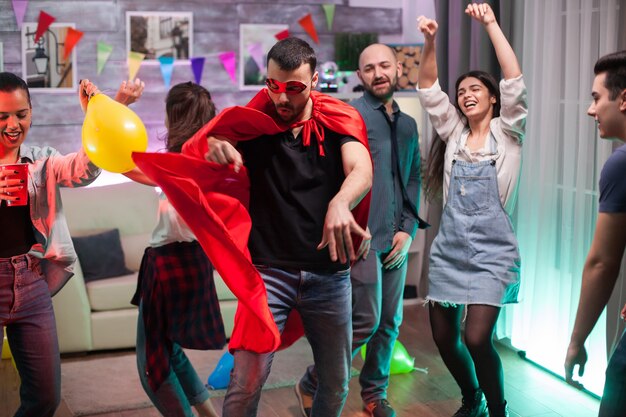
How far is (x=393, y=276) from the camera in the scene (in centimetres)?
362

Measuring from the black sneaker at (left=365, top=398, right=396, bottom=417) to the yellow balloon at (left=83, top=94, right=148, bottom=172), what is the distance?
1683mm

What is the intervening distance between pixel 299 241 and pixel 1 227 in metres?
0.97

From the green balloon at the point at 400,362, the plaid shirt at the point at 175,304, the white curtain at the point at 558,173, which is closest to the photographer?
the plaid shirt at the point at 175,304

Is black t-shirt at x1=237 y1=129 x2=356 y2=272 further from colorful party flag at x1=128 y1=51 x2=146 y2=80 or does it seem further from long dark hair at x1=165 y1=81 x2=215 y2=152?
colorful party flag at x1=128 y1=51 x2=146 y2=80

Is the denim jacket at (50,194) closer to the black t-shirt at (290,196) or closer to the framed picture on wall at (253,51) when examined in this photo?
the black t-shirt at (290,196)

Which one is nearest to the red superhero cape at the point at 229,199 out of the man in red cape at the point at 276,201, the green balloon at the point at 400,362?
the man in red cape at the point at 276,201

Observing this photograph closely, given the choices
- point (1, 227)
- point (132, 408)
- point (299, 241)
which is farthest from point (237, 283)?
point (132, 408)

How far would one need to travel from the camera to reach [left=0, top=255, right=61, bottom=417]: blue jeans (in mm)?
2684

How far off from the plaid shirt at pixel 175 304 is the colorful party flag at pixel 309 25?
10.2ft

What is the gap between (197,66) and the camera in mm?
5625

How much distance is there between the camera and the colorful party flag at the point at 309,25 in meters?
5.88

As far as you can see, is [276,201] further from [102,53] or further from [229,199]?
[102,53]

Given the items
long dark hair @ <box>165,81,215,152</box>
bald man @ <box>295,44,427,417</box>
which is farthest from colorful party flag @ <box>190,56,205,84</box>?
long dark hair @ <box>165,81,215,152</box>

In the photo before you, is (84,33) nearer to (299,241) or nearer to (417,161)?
(417,161)
